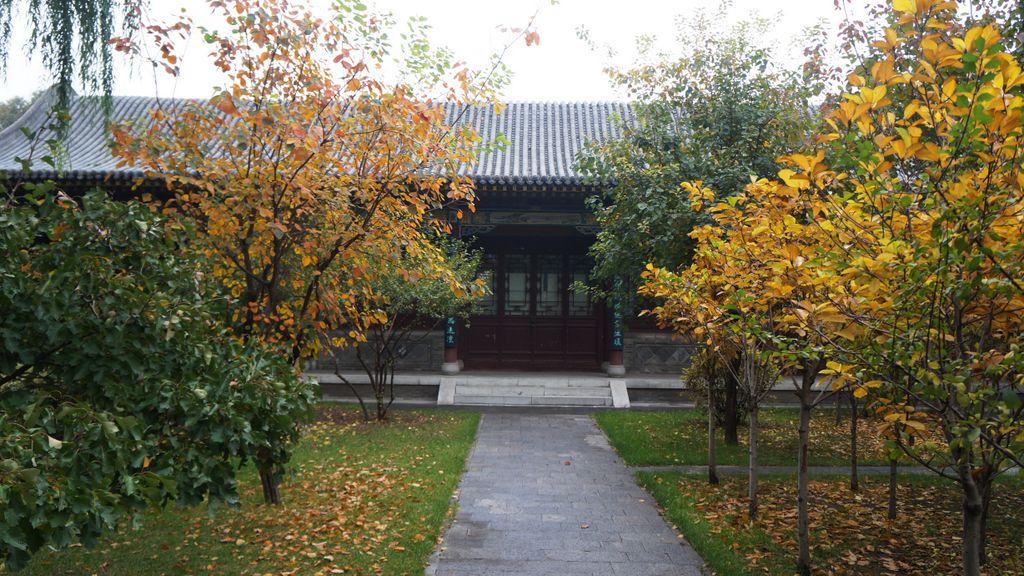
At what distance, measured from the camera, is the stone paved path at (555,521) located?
16.3 feet

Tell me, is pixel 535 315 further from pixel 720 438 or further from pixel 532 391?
pixel 720 438

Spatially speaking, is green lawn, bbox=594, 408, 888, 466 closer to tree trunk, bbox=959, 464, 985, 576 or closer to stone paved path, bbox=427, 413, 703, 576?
stone paved path, bbox=427, 413, 703, 576

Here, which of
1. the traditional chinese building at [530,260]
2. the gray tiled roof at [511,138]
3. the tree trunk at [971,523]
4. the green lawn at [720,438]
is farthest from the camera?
the traditional chinese building at [530,260]

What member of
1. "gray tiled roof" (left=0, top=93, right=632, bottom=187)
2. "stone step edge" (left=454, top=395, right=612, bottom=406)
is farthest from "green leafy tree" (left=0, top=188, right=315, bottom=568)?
"stone step edge" (left=454, top=395, right=612, bottom=406)

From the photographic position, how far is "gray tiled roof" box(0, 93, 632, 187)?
12.8m

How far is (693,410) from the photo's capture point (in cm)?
1238

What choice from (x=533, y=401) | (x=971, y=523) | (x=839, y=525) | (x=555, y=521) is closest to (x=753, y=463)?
(x=839, y=525)

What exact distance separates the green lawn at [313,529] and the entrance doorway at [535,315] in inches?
257

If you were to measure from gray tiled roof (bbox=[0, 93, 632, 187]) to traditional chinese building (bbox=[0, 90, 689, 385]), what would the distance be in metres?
0.03

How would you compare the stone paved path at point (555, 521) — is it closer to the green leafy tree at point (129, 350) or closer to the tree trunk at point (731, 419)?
the tree trunk at point (731, 419)

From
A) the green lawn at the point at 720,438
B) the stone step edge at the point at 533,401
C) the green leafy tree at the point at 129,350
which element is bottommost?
the green lawn at the point at 720,438

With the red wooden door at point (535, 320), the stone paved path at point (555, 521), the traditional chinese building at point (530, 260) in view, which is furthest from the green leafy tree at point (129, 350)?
the red wooden door at point (535, 320)

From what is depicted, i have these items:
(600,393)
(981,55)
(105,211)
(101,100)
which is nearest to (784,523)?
(981,55)

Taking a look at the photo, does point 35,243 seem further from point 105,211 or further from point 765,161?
point 765,161
